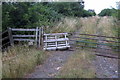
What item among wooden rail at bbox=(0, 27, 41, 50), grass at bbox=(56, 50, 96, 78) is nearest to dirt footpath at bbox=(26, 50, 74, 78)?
grass at bbox=(56, 50, 96, 78)

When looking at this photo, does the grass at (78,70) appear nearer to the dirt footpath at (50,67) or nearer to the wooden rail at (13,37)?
the dirt footpath at (50,67)

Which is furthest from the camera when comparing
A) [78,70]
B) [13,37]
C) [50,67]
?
[13,37]

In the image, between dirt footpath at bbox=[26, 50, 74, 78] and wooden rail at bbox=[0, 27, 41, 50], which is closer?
dirt footpath at bbox=[26, 50, 74, 78]

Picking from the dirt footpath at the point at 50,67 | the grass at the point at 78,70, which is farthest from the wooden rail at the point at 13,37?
the grass at the point at 78,70

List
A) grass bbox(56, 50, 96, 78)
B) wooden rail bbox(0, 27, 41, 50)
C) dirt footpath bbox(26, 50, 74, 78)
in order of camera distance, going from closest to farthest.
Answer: grass bbox(56, 50, 96, 78)
dirt footpath bbox(26, 50, 74, 78)
wooden rail bbox(0, 27, 41, 50)

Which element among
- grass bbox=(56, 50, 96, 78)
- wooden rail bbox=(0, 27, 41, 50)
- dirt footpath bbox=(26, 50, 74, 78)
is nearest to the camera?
grass bbox=(56, 50, 96, 78)

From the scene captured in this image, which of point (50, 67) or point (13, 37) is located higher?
point (13, 37)

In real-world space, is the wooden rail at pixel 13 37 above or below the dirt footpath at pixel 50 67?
above

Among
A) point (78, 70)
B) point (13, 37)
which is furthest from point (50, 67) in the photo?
point (13, 37)

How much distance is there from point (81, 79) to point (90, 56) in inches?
77.4

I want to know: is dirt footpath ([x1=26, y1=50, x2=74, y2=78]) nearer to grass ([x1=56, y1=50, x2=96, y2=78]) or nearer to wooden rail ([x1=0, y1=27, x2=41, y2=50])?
grass ([x1=56, y1=50, x2=96, y2=78])

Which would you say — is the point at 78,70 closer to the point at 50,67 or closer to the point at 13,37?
the point at 50,67

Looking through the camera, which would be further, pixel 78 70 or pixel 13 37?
pixel 13 37

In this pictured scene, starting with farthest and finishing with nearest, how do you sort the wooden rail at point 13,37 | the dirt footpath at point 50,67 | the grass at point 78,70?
1. the wooden rail at point 13,37
2. the dirt footpath at point 50,67
3. the grass at point 78,70
